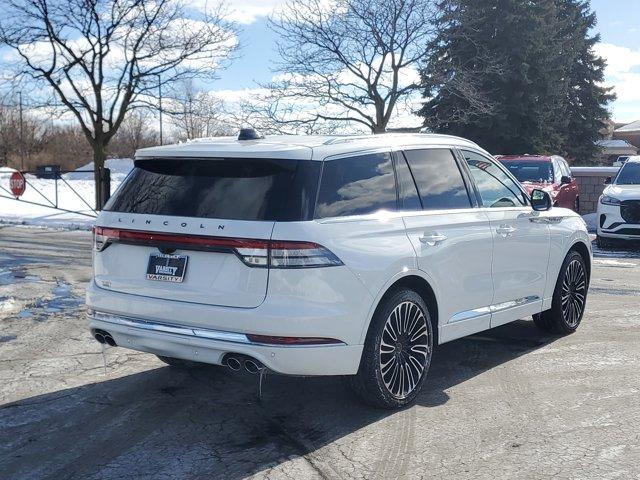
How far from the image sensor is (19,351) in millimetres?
6438

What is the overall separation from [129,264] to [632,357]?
4172 millimetres

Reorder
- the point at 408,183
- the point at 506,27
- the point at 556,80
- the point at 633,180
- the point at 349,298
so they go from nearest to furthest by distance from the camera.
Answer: the point at 349,298 < the point at 408,183 < the point at 633,180 < the point at 506,27 < the point at 556,80

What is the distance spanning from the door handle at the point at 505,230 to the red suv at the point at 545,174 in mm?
9716

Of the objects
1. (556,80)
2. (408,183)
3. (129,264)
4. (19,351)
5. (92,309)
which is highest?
(556,80)

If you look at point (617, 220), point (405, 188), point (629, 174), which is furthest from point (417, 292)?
point (629, 174)

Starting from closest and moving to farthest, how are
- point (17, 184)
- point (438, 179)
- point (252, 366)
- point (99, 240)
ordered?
point (252, 366) < point (99, 240) < point (438, 179) < point (17, 184)

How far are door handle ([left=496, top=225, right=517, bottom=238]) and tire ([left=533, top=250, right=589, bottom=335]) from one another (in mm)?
1063

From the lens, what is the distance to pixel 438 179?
18.3 feet

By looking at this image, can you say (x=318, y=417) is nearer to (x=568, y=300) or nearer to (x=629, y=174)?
(x=568, y=300)

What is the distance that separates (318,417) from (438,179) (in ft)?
6.42

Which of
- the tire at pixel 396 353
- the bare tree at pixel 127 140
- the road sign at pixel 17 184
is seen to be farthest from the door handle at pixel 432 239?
the bare tree at pixel 127 140

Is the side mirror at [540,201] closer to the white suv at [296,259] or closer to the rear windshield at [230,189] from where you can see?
the white suv at [296,259]

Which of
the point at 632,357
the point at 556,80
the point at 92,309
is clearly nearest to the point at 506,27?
the point at 556,80

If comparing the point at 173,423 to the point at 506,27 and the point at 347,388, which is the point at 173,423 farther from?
the point at 506,27
